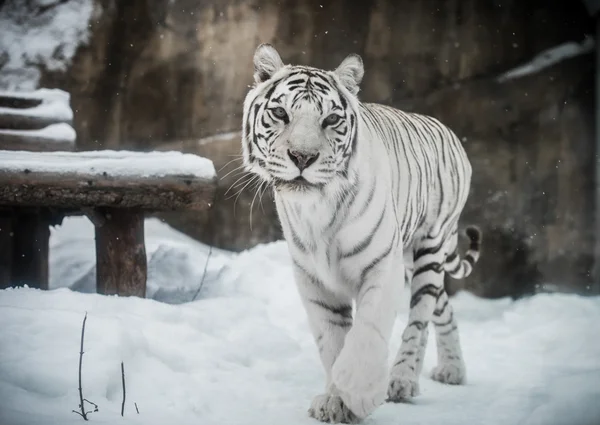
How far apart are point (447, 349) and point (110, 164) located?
1.17 meters

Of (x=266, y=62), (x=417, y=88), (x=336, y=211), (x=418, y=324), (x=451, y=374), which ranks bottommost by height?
(x=451, y=374)

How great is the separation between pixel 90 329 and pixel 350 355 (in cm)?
64

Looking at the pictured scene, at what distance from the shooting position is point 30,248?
8.14 feet

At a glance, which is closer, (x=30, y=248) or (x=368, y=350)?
(x=368, y=350)

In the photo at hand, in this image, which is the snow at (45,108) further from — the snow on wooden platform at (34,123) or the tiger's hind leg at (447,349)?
the tiger's hind leg at (447,349)

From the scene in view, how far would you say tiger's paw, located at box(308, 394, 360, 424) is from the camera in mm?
1449

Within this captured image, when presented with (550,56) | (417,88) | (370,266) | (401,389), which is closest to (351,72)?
(370,266)

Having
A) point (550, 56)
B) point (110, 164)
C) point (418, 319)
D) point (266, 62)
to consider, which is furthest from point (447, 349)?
point (550, 56)

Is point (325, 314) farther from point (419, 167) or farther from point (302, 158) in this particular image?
point (419, 167)

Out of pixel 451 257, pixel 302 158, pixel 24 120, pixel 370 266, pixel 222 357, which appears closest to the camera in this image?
pixel 302 158

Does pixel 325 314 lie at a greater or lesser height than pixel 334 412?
greater

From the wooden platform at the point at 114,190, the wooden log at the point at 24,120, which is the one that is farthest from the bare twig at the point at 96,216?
the wooden log at the point at 24,120

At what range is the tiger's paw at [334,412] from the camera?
57.1 inches

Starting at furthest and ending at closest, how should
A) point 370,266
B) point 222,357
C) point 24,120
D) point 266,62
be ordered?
point 24,120 → point 222,357 → point 266,62 → point 370,266
